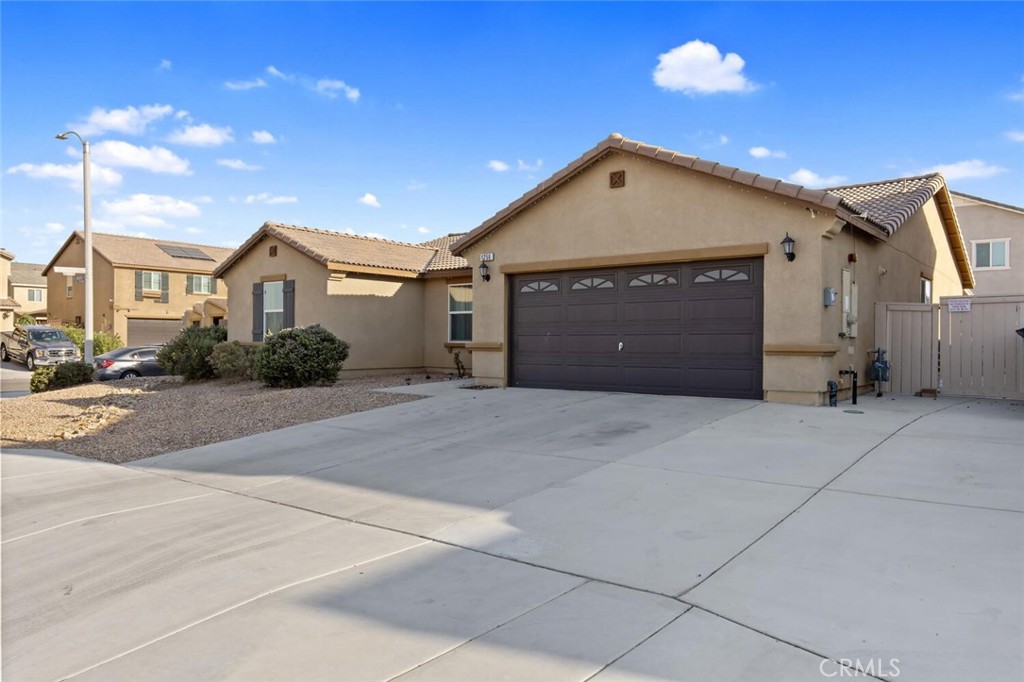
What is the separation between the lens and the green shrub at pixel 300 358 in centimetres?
1578

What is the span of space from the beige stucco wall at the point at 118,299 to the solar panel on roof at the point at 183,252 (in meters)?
2.04

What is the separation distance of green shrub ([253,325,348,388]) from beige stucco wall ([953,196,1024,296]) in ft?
85.9

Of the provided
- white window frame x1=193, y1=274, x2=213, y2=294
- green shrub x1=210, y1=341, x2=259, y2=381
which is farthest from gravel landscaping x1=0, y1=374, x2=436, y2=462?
white window frame x1=193, y1=274, x2=213, y2=294

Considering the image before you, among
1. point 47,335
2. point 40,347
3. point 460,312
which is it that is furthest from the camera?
point 47,335

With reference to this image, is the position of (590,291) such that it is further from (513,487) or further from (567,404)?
(513,487)

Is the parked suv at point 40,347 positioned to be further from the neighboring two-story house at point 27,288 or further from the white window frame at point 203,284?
the neighboring two-story house at point 27,288

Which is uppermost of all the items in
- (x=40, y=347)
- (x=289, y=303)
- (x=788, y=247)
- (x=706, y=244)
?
(x=706, y=244)

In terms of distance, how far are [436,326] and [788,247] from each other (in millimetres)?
11417

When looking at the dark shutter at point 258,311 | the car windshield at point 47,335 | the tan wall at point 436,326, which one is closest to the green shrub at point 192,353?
the dark shutter at point 258,311

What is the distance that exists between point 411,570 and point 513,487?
223 cm

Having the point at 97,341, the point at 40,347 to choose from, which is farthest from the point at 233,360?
the point at 97,341

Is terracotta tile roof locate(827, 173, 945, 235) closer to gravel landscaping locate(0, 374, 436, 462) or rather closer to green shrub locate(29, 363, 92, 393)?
gravel landscaping locate(0, 374, 436, 462)

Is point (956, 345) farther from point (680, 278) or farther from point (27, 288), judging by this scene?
point (27, 288)

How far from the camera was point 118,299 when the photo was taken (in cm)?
3984
